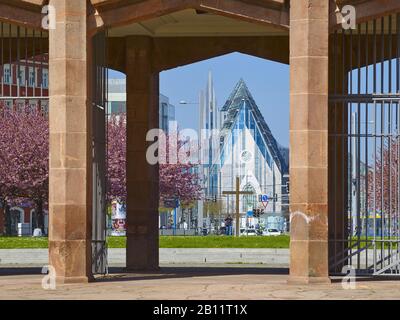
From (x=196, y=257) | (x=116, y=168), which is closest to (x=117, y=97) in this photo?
(x=116, y=168)

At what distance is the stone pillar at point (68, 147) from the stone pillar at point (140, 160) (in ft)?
25.8

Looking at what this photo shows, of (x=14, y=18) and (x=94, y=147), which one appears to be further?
(x=94, y=147)

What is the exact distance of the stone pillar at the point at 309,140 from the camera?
2262 centimetres

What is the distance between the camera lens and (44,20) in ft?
77.7

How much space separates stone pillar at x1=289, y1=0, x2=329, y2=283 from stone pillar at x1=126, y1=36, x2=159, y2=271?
883 cm

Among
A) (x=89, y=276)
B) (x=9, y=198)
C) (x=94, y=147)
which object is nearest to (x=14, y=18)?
(x=94, y=147)

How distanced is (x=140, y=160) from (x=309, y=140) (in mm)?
9250

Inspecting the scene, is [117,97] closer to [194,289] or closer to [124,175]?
[124,175]

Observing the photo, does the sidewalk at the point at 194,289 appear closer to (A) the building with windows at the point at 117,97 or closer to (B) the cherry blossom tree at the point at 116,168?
(B) the cherry blossom tree at the point at 116,168

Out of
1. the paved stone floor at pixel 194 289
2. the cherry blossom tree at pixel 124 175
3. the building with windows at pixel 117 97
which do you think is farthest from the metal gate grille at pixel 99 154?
the building with windows at pixel 117 97

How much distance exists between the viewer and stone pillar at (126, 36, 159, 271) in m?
31.0

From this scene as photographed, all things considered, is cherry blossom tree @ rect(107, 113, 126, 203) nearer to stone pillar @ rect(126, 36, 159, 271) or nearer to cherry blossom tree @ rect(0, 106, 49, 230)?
cherry blossom tree @ rect(0, 106, 49, 230)
